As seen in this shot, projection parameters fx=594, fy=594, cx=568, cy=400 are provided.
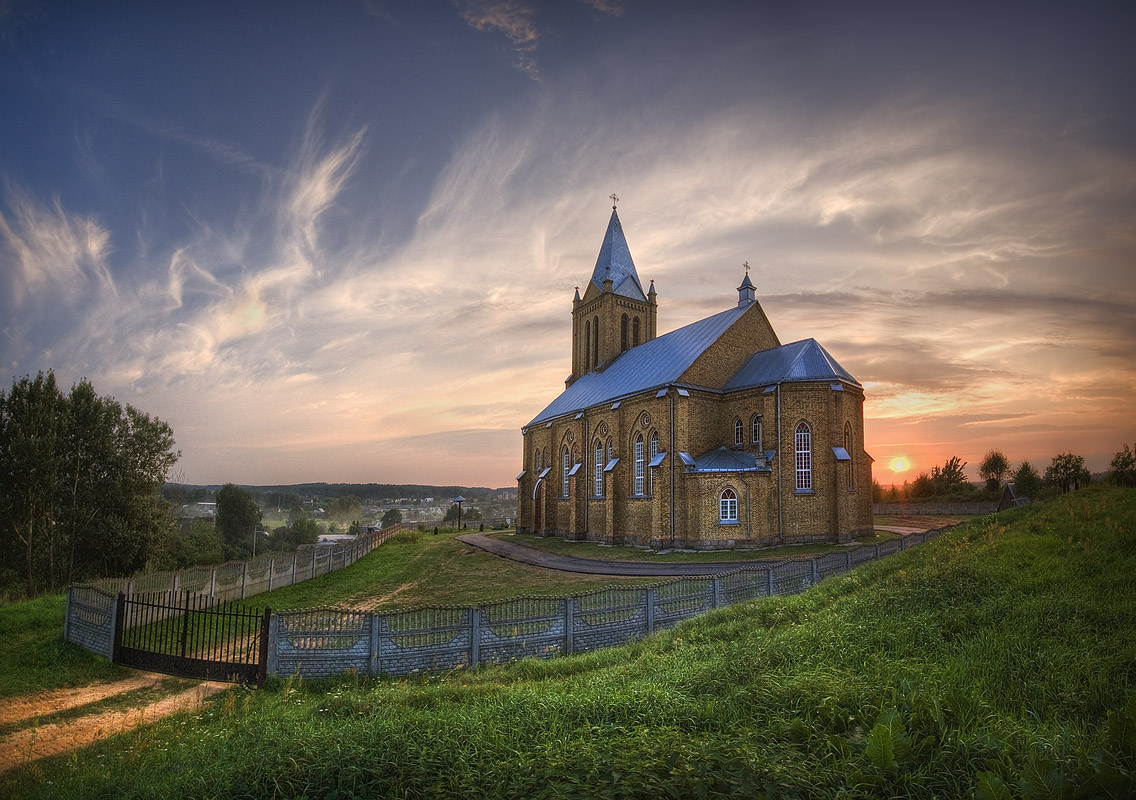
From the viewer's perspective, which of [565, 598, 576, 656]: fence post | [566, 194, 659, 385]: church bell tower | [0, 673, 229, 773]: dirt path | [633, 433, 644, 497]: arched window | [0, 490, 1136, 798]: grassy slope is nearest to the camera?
[0, 490, 1136, 798]: grassy slope

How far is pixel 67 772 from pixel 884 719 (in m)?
8.91

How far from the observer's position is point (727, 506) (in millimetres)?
28031

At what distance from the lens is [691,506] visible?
28.6 metres

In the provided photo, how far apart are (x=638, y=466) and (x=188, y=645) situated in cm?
2238

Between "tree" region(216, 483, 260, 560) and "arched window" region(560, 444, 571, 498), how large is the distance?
163ft

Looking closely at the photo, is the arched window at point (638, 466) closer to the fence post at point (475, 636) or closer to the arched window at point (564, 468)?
the arched window at point (564, 468)

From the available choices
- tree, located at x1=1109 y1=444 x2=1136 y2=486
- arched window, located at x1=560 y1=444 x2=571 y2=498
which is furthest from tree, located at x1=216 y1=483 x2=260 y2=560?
tree, located at x1=1109 y1=444 x2=1136 y2=486

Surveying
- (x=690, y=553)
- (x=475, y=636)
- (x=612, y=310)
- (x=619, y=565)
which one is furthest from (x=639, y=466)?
(x=475, y=636)

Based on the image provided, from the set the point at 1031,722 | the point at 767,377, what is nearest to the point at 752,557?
the point at 767,377

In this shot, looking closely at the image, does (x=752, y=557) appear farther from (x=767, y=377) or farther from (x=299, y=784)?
(x=299, y=784)

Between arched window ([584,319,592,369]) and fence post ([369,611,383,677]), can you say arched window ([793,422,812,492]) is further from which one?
fence post ([369,611,383,677])

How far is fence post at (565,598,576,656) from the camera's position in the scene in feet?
39.4

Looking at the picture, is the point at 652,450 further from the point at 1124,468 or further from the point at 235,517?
the point at 235,517

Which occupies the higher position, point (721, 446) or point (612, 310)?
point (612, 310)
